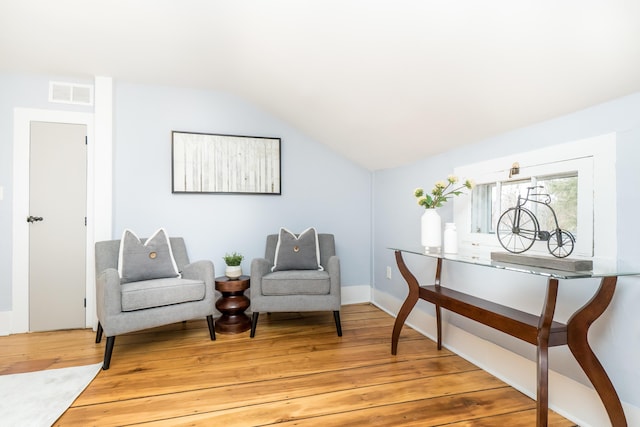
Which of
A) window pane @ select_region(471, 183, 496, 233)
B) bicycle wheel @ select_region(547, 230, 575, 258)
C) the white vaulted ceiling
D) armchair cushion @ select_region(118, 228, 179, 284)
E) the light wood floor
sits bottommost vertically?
the light wood floor

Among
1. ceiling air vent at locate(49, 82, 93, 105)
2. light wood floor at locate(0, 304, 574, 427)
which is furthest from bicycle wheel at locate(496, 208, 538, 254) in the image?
ceiling air vent at locate(49, 82, 93, 105)

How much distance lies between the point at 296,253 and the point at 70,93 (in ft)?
7.78

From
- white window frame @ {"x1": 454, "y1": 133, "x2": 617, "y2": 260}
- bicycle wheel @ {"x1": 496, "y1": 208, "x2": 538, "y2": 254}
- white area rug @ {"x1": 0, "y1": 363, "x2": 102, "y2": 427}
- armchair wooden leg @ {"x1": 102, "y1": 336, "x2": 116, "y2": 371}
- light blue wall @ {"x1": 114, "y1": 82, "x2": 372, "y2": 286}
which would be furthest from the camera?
light blue wall @ {"x1": 114, "y1": 82, "x2": 372, "y2": 286}

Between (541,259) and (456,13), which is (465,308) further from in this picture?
(456,13)

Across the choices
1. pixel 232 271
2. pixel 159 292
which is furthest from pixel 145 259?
pixel 232 271

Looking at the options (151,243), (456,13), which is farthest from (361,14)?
(151,243)

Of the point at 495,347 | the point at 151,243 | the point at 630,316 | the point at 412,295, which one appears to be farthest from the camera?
the point at 151,243

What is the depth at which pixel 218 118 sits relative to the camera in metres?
3.18

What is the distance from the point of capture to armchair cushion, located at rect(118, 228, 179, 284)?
249cm

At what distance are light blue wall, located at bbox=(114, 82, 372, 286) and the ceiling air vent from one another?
0.71ft

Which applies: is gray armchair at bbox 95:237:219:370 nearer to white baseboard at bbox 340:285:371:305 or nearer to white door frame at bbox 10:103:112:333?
white door frame at bbox 10:103:112:333

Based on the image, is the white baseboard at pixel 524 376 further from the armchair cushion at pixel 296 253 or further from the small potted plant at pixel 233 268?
the small potted plant at pixel 233 268

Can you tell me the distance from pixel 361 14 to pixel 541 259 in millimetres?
1391

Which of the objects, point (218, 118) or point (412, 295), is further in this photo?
point (218, 118)
